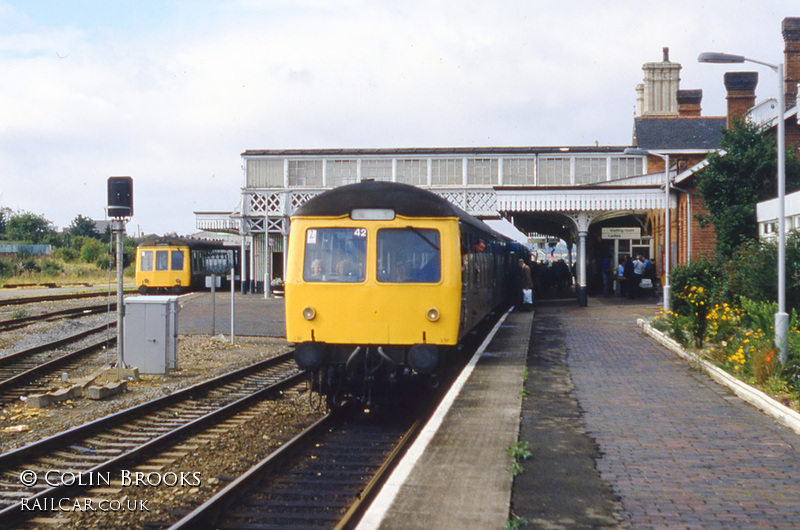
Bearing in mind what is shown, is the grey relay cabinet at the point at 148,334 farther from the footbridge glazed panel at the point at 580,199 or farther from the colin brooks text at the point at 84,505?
the footbridge glazed panel at the point at 580,199

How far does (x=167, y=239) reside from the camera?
3609 centimetres

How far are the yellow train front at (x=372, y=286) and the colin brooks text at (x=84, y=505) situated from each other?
3437mm

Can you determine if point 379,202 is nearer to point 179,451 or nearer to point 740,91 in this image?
point 179,451

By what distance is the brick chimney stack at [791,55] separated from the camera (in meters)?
22.8

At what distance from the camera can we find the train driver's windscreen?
9797 mm

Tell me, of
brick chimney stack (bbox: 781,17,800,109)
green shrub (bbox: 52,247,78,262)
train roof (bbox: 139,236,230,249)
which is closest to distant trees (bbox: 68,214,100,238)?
green shrub (bbox: 52,247,78,262)

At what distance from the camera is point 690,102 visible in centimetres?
4072

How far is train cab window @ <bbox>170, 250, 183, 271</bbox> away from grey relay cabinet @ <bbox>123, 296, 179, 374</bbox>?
76.3ft

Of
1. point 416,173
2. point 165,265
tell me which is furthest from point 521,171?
point 165,265

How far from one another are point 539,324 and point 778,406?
466 inches

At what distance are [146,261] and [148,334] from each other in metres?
24.0

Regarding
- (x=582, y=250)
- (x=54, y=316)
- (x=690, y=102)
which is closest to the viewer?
(x=54, y=316)

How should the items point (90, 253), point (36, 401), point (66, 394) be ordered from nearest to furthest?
1. point (36, 401)
2. point (66, 394)
3. point (90, 253)

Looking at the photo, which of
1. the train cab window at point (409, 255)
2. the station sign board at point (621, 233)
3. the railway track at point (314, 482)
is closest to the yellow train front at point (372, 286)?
the train cab window at point (409, 255)
